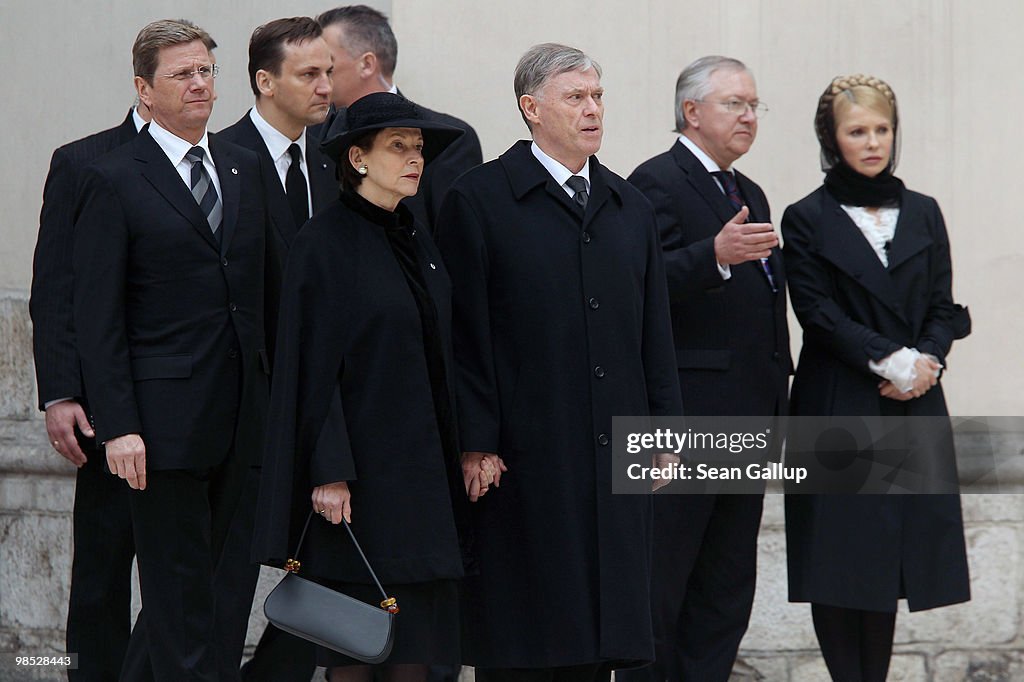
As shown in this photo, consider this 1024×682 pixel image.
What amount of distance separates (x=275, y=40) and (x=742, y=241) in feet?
5.46

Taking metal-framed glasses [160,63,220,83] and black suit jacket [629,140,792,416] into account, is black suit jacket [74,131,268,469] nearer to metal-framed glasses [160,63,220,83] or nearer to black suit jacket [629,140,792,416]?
metal-framed glasses [160,63,220,83]

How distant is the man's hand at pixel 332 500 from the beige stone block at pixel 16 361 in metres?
2.67

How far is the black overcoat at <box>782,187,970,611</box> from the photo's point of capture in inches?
203

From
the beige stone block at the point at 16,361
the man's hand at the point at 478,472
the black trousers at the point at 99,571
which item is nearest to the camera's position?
the man's hand at the point at 478,472

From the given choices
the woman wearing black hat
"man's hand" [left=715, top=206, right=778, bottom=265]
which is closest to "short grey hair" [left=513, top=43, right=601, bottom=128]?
the woman wearing black hat

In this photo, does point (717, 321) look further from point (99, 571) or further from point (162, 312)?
point (99, 571)

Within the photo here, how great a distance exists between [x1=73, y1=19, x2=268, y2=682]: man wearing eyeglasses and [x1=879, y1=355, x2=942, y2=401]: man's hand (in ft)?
6.54

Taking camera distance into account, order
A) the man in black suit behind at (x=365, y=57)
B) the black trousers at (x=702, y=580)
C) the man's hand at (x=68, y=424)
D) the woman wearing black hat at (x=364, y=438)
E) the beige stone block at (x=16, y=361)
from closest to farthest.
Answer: the woman wearing black hat at (x=364, y=438) < the man's hand at (x=68, y=424) < the black trousers at (x=702, y=580) < the man in black suit behind at (x=365, y=57) < the beige stone block at (x=16, y=361)

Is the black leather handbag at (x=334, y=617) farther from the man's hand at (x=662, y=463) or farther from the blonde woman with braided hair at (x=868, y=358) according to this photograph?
the blonde woman with braided hair at (x=868, y=358)

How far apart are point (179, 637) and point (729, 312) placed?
1.96 meters

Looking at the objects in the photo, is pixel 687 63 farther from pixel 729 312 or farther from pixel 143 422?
pixel 143 422

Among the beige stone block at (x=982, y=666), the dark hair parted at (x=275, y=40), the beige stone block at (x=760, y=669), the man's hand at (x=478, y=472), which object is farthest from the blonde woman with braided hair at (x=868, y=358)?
the dark hair parted at (x=275, y=40)

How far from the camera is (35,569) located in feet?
20.1

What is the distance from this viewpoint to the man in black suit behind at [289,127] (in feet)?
16.9
